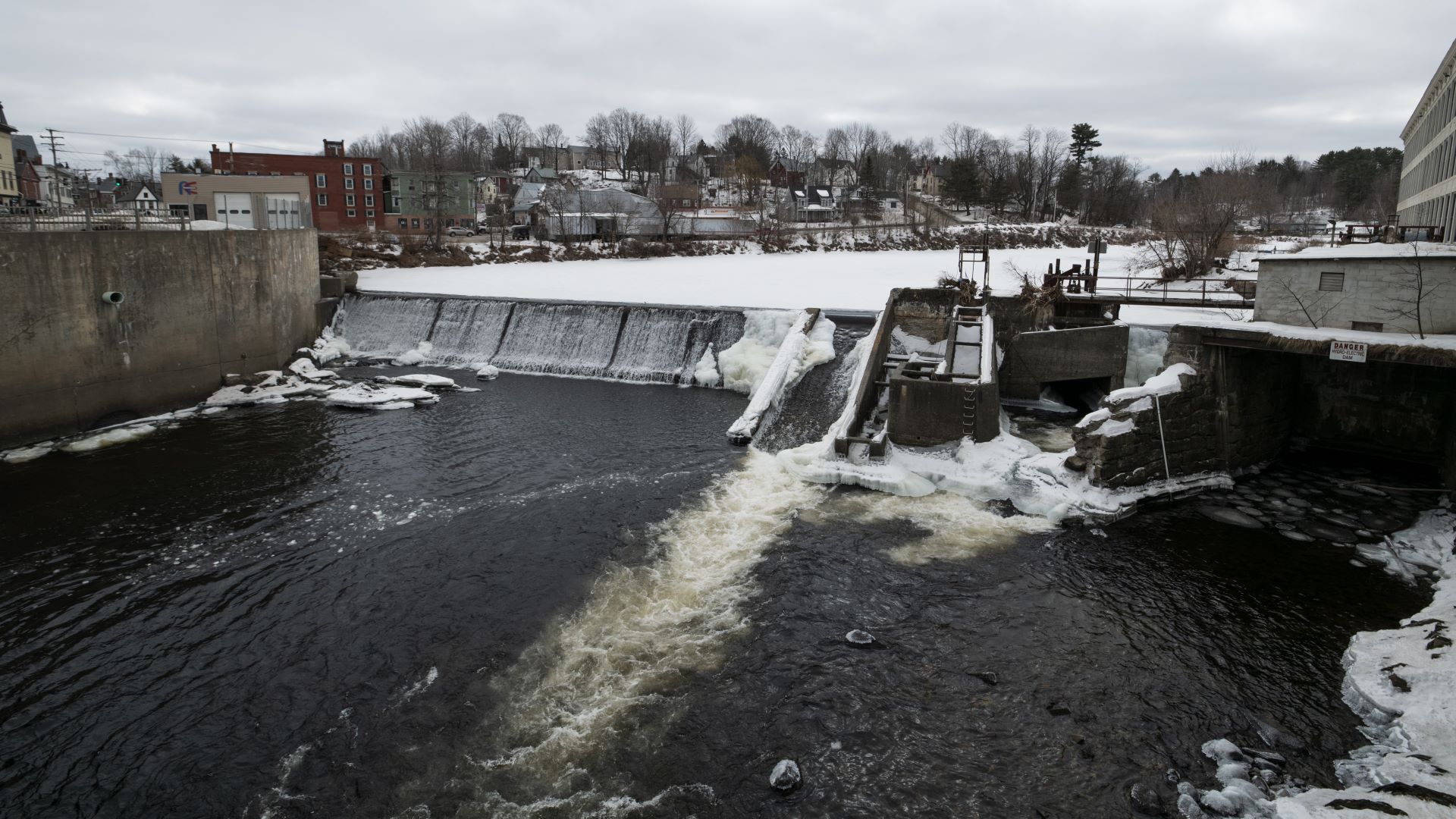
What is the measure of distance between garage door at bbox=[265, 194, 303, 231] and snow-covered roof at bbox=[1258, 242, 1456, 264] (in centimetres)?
3000

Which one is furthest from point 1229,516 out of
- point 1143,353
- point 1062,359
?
point 1062,359

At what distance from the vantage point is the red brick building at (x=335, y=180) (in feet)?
211

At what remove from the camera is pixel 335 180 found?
2707 inches

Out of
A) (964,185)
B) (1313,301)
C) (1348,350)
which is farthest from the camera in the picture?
(964,185)

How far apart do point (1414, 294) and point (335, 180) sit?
73305mm

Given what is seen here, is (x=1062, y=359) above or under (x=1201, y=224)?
under

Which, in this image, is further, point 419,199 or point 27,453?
point 419,199

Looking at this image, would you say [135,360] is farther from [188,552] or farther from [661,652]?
[661,652]

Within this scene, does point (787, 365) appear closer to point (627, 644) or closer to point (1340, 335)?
point (1340, 335)

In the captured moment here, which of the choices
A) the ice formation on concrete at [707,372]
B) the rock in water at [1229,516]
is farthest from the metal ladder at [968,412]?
the ice formation on concrete at [707,372]

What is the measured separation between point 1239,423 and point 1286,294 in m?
2.76

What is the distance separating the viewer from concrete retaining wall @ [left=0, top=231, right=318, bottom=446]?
1780 centimetres

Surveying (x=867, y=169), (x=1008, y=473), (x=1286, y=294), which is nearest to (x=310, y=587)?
(x=1008, y=473)

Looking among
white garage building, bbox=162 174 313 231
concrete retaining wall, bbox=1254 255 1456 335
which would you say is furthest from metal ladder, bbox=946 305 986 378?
white garage building, bbox=162 174 313 231
